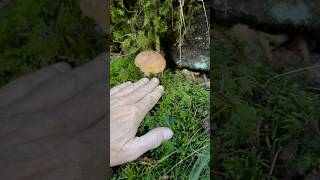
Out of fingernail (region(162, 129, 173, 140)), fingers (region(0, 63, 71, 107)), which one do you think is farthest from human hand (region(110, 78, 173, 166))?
fingers (region(0, 63, 71, 107))

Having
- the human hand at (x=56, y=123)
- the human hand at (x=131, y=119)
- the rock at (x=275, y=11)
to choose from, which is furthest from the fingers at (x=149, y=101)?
the rock at (x=275, y=11)

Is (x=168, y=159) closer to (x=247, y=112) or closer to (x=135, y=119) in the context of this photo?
(x=135, y=119)

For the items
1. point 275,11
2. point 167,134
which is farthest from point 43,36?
point 275,11

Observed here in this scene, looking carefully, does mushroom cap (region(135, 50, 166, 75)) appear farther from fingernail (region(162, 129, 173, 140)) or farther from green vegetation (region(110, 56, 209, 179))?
fingernail (region(162, 129, 173, 140))

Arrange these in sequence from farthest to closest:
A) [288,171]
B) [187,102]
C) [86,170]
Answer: [187,102]
[288,171]
[86,170]

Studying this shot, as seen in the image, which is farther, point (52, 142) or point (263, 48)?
point (263, 48)

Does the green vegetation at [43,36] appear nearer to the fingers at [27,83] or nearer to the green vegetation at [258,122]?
the fingers at [27,83]

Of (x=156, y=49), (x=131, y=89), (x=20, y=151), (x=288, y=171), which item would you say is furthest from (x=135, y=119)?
(x=288, y=171)

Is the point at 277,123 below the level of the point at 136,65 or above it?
below
